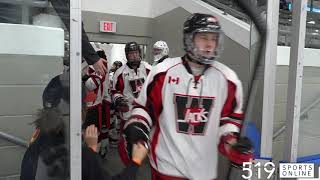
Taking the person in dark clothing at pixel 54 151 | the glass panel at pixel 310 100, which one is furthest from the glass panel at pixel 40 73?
the glass panel at pixel 310 100

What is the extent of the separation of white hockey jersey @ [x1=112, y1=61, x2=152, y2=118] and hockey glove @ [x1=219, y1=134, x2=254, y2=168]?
→ 88.7 inches

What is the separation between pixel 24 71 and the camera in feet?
6.35

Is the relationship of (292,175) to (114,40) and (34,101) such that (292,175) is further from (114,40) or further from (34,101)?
(114,40)

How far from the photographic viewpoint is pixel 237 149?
161cm

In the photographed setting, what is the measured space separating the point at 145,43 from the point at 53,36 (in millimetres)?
4465

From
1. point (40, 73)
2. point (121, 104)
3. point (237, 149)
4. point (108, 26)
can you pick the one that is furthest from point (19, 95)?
point (108, 26)

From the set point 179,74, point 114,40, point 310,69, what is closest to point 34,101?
point 179,74

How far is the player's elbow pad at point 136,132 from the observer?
152 cm

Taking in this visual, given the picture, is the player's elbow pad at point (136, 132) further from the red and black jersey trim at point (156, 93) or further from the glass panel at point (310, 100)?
the glass panel at point (310, 100)

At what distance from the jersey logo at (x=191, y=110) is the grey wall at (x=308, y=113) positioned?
0.93 meters

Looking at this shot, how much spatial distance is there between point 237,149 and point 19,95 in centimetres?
121

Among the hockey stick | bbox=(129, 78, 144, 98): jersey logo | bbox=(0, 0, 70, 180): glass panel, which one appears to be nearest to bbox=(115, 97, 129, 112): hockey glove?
bbox=(129, 78, 144, 98): jersey logo

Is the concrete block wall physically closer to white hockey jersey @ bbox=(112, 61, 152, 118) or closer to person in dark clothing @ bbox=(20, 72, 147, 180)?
person in dark clothing @ bbox=(20, 72, 147, 180)

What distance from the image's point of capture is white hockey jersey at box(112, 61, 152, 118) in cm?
393
